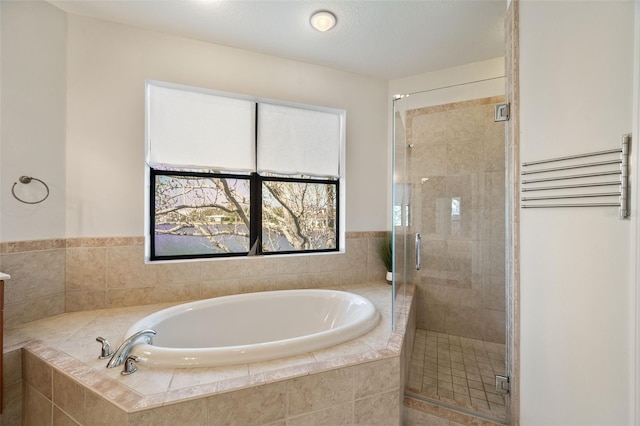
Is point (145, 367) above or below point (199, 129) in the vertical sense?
below

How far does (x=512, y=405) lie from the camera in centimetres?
143

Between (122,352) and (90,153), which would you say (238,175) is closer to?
(90,153)

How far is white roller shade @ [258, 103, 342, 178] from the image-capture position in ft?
8.43

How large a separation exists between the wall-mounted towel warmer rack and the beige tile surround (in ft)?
3.29

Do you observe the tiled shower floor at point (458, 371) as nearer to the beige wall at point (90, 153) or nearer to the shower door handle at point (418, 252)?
the shower door handle at point (418, 252)

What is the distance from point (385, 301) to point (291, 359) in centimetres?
113

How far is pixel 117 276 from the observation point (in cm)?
205

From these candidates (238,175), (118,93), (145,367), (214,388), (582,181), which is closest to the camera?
(582,181)

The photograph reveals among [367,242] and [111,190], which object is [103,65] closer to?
[111,190]

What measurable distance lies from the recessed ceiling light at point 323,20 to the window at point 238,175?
2.45ft

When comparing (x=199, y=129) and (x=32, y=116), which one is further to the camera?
(x=199, y=129)

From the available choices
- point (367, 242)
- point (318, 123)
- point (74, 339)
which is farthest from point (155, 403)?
point (318, 123)

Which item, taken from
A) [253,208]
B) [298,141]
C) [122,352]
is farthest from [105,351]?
[298,141]

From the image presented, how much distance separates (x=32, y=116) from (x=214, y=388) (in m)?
2.09
